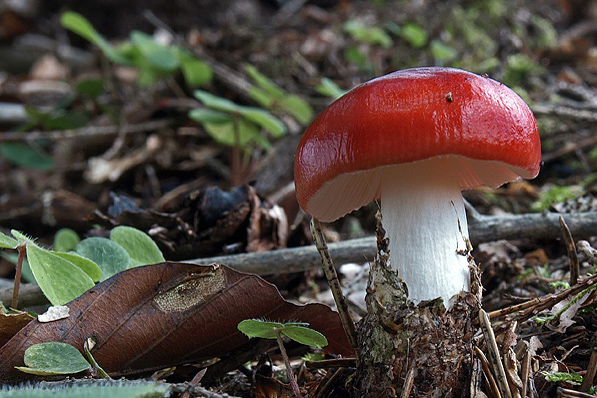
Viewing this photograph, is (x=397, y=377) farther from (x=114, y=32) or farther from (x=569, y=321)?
(x=114, y=32)

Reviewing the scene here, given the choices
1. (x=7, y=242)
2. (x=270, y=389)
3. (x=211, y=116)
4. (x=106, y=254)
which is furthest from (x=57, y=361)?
(x=211, y=116)

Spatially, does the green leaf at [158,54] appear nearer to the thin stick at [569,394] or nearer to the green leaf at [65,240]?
the green leaf at [65,240]

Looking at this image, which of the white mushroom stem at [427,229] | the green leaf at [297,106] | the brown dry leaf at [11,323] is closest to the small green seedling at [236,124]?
the green leaf at [297,106]

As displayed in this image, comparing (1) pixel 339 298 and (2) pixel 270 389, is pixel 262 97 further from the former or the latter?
(2) pixel 270 389

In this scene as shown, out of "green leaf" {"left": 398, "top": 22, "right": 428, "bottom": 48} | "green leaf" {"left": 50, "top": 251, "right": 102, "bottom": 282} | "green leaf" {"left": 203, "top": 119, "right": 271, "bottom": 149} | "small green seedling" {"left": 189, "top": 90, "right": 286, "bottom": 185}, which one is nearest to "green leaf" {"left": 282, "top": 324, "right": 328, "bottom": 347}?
"green leaf" {"left": 50, "top": 251, "right": 102, "bottom": 282}

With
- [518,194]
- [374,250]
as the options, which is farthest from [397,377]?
[518,194]

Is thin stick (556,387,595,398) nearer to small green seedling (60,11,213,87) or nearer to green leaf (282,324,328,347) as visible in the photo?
green leaf (282,324,328,347)
